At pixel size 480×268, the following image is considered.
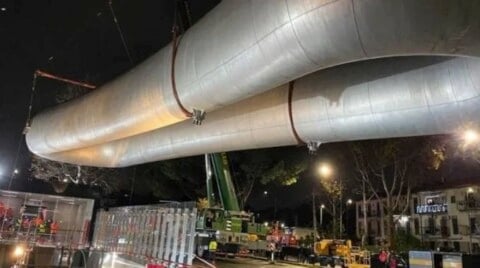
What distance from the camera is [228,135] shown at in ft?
23.5

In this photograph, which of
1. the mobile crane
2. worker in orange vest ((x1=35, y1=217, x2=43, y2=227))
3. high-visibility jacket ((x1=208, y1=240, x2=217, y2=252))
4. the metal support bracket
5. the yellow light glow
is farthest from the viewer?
worker in orange vest ((x1=35, y1=217, x2=43, y2=227))

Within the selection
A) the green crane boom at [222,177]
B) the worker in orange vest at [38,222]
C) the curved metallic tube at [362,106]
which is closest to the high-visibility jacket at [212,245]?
the green crane boom at [222,177]

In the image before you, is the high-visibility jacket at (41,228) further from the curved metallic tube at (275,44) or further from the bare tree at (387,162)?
the curved metallic tube at (275,44)

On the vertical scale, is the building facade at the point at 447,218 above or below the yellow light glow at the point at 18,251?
above

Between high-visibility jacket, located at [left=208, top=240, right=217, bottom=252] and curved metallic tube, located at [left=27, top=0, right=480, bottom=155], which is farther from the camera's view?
high-visibility jacket, located at [left=208, top=240, right=217, bottom=252]

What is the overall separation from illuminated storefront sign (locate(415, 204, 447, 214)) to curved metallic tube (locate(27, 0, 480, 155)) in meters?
46.6

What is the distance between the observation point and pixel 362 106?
203 inches

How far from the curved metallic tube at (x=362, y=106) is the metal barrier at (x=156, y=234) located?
3433 mm

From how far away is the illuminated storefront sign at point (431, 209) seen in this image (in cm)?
4584

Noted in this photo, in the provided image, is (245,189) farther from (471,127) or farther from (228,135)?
(471,127)

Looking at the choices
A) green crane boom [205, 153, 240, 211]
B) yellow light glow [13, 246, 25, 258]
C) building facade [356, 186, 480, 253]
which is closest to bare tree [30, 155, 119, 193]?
yellow light glow [13, 246, 25, 258]

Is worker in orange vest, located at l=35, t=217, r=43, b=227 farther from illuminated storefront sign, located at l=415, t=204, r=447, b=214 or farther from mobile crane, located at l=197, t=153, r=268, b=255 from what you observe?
illuminated storefront sign, located at l=415, t=204, r=447, b=214

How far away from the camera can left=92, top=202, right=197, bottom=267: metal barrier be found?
10.2 meters

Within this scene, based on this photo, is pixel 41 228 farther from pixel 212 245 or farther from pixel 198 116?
pixel 198 116
